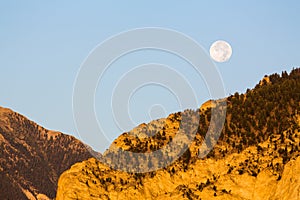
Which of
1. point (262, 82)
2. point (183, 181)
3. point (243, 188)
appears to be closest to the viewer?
point (243, 188)

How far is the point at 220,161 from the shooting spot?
70188 millimetres

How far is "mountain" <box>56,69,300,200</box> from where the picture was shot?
63.2 m

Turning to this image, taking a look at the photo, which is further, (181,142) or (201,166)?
(181,142)

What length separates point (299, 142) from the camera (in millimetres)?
66438

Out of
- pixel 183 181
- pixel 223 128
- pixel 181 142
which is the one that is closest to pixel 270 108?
pixel 223 128

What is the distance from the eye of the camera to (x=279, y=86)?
88875mm

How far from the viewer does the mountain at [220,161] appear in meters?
63.2

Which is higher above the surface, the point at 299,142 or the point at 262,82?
the point at 262,82

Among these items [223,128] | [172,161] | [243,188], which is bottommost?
[243,188]

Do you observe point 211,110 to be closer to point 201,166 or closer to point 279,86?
point 279,86

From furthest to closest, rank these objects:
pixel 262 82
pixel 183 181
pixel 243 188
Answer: pixel 262 82 < pixel 183 181 < pixel 243 188

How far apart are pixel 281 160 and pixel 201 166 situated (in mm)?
10627

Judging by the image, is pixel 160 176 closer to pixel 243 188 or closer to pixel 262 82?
Result: pixel 243 188

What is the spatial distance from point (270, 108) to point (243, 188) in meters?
21.5
